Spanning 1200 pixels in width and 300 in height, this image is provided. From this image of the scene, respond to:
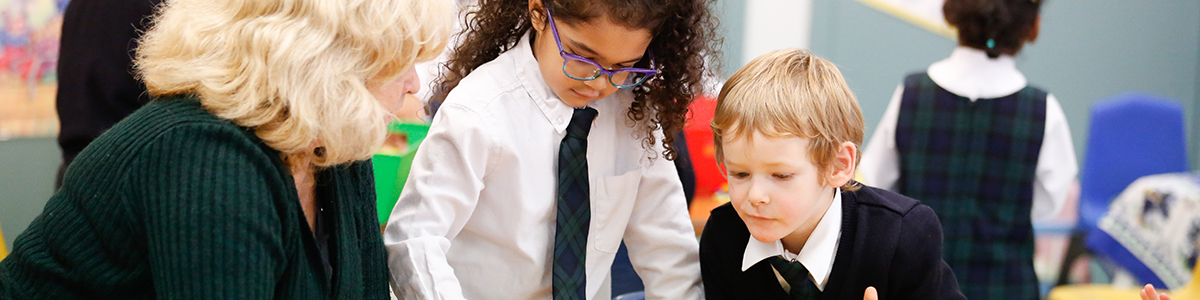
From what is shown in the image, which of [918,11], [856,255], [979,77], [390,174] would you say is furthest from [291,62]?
[918,11]

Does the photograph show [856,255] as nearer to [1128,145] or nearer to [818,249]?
[818,249]

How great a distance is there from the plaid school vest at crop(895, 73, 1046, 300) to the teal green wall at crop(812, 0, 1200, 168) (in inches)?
76.0

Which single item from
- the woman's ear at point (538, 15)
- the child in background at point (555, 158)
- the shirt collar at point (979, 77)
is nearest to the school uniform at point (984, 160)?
the shirt collar at point (979, 77)

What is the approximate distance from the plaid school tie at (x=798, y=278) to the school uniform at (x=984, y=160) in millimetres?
1413

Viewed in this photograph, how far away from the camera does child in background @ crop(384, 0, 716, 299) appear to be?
139 centimetres

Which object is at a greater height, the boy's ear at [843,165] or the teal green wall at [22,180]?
the boy's ear at [843,165]

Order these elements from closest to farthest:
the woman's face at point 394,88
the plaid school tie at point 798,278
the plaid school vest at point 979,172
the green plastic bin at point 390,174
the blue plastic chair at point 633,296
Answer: the woman's face at point 394,88 → the plaid school tie at point 798,278 → the blue plastic chair at point 633,296 → the green plastic bin at point 390,174 → the plaid school vest at point 979,172

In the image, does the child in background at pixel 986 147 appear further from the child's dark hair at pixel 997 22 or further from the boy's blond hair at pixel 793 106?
the boy's blond hair at pixel 793 106

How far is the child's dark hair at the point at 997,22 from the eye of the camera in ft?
8.60

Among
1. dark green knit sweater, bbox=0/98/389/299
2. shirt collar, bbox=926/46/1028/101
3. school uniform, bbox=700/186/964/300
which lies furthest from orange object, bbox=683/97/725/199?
dark green knit sweater, bbox=0/98/389/299

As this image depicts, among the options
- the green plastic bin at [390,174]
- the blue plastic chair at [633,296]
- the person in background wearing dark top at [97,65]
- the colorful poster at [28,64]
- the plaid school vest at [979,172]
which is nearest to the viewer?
the blue plastic chair at [633,296]

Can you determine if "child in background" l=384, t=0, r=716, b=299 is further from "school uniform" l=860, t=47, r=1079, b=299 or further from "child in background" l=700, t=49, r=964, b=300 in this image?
"school uniform" l=860, t=47, r=1079, b=299

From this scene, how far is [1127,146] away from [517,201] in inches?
136

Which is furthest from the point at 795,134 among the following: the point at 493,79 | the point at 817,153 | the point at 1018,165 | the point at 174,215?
the point at 1018,165
